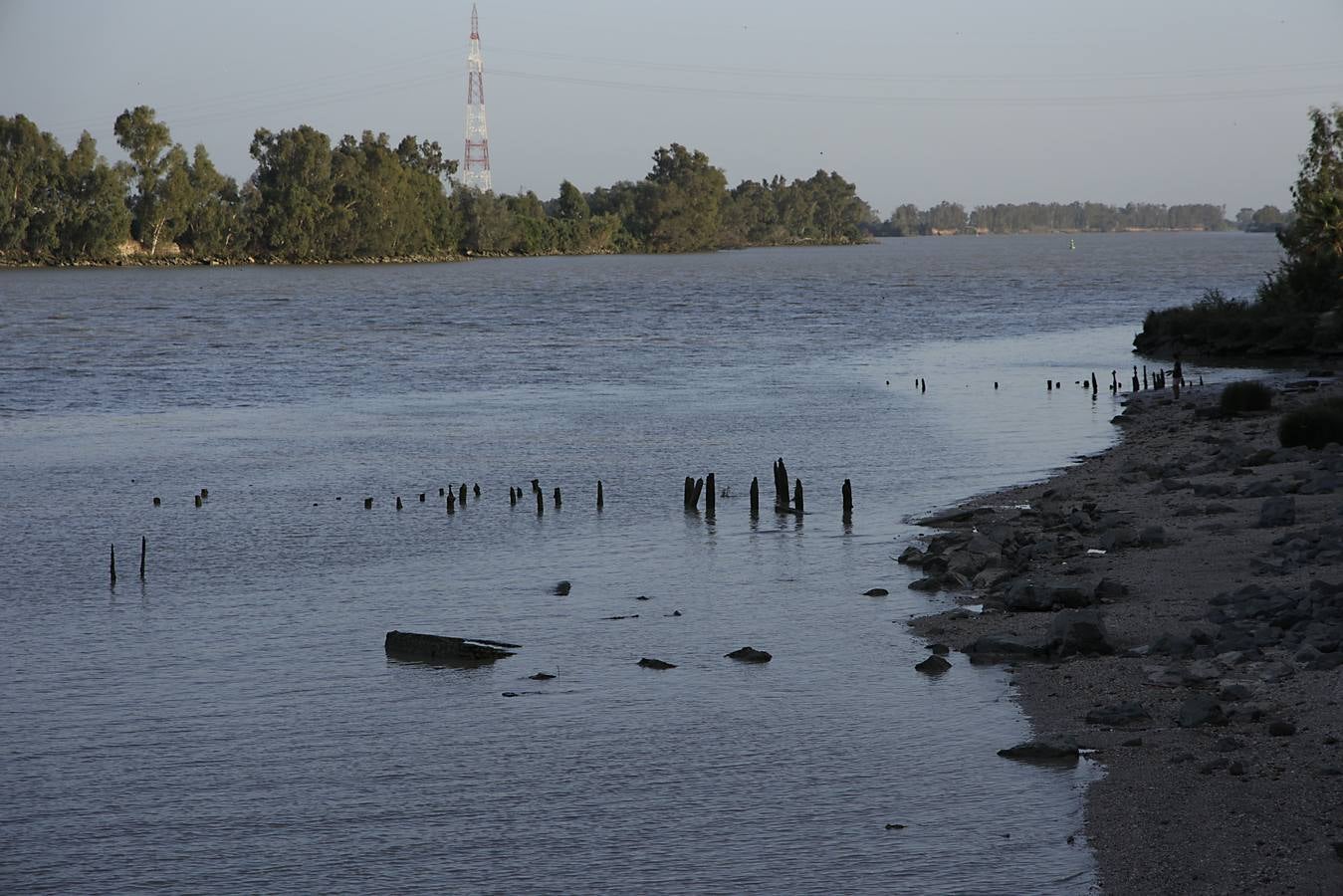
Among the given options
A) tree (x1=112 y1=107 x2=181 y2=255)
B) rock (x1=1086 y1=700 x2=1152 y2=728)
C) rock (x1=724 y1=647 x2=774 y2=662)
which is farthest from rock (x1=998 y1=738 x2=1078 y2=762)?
tree (x1=112 y1=107 x2=181 y2=255)

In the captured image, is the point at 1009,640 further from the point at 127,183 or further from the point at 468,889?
the point at 127,183

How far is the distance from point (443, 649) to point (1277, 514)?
1213cm

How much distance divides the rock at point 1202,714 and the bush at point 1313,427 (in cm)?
1725

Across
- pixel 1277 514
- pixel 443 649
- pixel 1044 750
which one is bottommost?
pixel 1044 750

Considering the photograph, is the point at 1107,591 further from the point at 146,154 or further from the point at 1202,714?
the point at 146,154

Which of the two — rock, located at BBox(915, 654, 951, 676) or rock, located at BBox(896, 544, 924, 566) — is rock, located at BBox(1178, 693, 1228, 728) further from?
rock, located at BBox(896, 544, 924, 566)

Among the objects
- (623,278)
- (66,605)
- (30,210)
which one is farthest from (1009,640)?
(30,210)

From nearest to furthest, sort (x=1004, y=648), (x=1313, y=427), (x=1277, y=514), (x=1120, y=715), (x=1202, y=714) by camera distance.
Answer: (x=1202, y=714) < (x=1120, y=715) < (x=1004, y=648) < (x=1277, y=514) < (x=1313, y=427)

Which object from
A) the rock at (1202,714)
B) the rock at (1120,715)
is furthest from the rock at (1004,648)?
the rock at (1202,714)

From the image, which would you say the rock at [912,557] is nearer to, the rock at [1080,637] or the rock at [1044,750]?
the rock at [1080,637]

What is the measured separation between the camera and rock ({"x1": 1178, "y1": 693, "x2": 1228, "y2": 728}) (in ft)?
44.6

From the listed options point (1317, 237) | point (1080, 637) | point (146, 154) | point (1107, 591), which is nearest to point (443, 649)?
point (1080, 637)

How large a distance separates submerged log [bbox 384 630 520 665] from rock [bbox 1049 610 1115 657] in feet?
21.4

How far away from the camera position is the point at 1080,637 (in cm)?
1642
